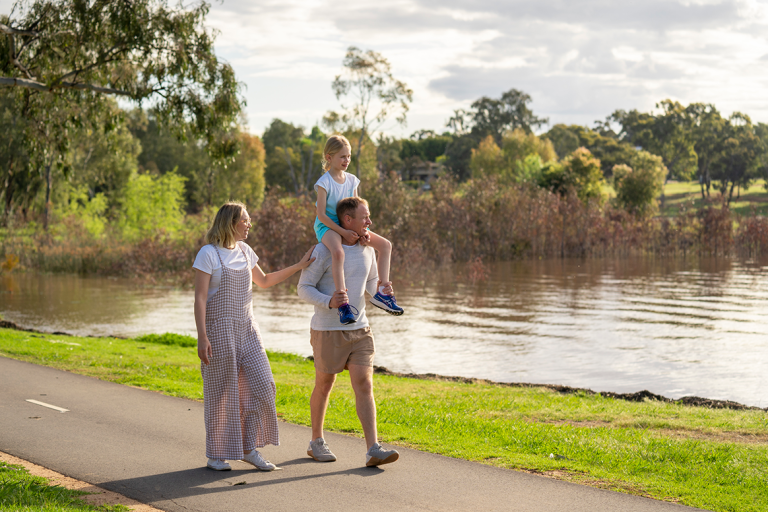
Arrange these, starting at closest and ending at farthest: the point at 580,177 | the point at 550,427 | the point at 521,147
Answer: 1. the point at 550,427
2. the point at 580,177
3. the point at 521,147

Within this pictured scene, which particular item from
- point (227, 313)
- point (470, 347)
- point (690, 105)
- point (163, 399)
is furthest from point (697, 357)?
point (690, 105)

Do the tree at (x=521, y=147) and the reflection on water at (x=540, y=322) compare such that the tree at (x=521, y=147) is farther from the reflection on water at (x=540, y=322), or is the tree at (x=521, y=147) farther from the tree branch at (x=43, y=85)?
the tree branch at (x=43, y=85)

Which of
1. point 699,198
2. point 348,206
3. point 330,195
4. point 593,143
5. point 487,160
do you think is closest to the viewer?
point 348,206

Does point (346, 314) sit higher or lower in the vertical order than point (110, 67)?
lower

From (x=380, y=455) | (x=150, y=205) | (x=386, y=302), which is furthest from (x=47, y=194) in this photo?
(x=380, y=455)

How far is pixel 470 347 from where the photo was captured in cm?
1759

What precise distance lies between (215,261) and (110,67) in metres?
15.3

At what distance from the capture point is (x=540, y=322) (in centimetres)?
Answer: 2167

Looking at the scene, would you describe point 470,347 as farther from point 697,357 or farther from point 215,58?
point 215,58

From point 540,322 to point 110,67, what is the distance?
13.3 m

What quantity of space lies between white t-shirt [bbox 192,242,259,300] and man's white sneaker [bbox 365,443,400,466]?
5.84 feet

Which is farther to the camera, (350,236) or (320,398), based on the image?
(320,398)

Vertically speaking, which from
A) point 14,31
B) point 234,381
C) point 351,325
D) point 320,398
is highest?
point 14,31

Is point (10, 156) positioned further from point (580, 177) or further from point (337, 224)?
point (337, 224)
